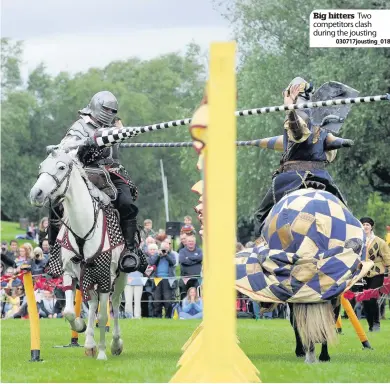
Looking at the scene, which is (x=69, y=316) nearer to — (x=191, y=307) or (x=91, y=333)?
(x=91, y=333)

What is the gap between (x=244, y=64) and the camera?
42531 mm

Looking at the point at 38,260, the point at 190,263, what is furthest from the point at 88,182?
the point at 38,260

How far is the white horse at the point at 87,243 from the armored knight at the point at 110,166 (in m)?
0.19

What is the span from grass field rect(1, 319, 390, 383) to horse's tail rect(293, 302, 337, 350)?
264 mm

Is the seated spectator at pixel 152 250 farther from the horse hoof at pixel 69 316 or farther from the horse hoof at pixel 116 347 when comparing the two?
the horse hoof at pixel 69 316

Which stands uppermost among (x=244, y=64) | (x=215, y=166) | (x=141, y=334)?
(x=244, y=64)

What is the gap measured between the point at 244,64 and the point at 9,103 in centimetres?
4091

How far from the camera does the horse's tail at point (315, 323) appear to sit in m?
12.5

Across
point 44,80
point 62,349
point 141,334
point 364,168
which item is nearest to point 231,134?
A: point 62,349

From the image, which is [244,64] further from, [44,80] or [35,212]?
[44,80]

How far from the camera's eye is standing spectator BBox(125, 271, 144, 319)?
25.1 meters

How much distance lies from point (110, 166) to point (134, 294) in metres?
10.8

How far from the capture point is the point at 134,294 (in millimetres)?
25438

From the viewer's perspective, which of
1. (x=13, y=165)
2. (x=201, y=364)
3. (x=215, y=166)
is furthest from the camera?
(x=13, y=165)
